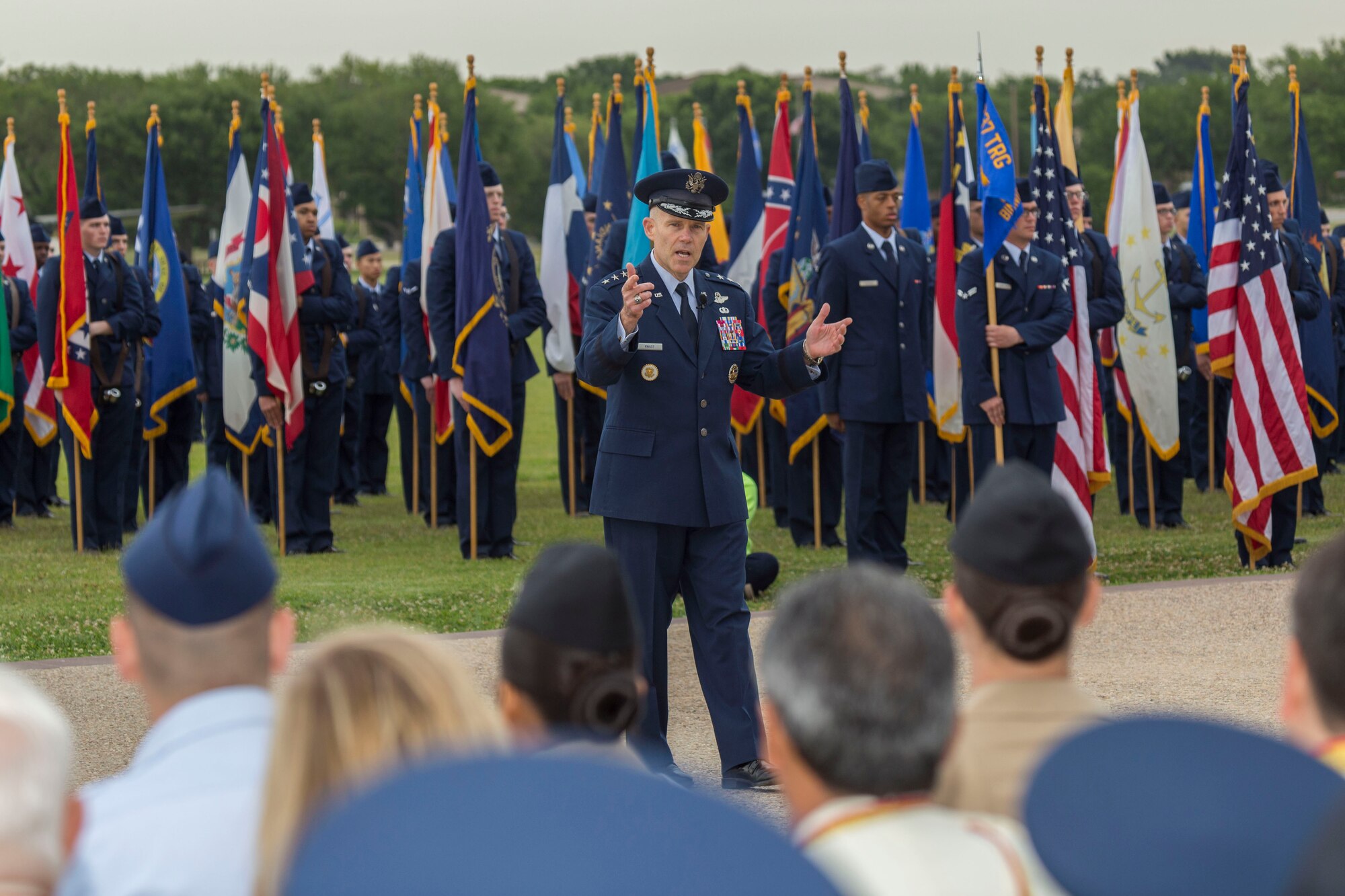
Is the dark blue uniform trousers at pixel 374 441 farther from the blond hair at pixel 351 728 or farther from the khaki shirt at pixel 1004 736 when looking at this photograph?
the blond hair at pixel 351 728

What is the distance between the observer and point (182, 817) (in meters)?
1.91

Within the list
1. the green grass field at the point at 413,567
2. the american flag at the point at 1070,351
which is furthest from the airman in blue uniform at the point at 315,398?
the american flag at the point at 1070,351

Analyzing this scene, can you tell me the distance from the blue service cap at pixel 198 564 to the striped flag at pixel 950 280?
9.19m

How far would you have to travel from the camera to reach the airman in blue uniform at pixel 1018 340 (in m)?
8.99

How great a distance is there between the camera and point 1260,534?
9.41m

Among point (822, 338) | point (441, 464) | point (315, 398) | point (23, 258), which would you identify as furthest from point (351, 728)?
point (23, 258)

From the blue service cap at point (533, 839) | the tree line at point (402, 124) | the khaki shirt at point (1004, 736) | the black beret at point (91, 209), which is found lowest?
the khaki shirt at point (1004, 736)

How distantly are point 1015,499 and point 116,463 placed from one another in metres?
10.3

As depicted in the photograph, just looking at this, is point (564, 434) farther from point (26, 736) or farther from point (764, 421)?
point (26, 736)

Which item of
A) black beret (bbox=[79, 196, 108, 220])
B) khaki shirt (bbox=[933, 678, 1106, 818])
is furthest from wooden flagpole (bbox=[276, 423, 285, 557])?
khaki shirt (bbox=[933, 678, 1106, 818])

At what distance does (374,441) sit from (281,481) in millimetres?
5284

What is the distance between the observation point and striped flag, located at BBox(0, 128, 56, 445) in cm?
1376

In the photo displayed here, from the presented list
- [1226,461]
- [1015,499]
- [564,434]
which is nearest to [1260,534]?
[1226,461]

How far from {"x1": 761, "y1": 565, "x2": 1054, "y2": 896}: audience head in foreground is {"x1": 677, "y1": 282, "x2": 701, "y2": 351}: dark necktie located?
3719 millimetres
